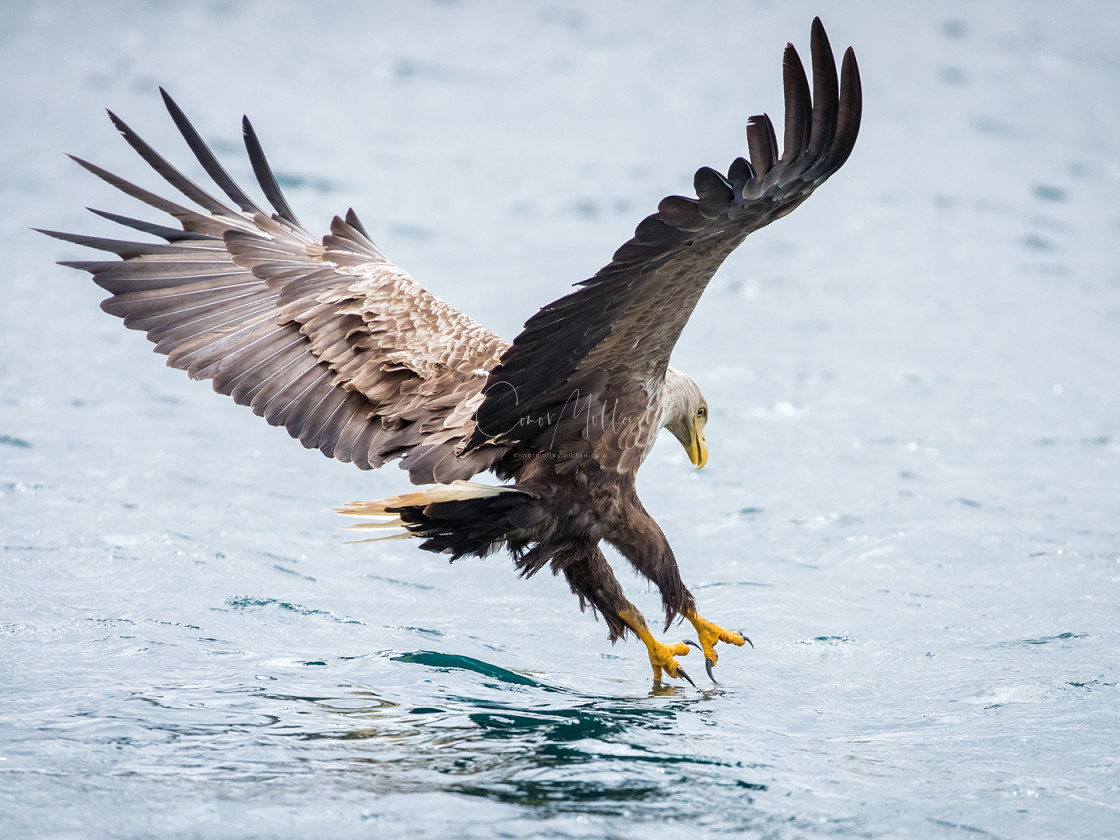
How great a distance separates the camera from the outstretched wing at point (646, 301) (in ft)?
11.5

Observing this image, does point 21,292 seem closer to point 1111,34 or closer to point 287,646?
point 287,646

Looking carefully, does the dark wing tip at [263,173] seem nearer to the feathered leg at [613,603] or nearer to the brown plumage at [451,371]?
the brown plumage at [451,371]

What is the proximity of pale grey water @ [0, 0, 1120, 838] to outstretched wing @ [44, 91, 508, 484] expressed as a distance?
841mm

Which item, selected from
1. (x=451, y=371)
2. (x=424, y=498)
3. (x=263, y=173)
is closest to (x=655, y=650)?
(x=424, y=498)

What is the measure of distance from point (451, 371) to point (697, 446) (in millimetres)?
1107

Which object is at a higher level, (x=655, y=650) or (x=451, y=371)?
(x=451, y=371)

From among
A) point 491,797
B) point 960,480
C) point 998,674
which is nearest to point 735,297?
point 960,480

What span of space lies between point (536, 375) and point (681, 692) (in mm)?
1359

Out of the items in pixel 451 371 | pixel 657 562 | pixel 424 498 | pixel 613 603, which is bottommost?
pixel 613 603

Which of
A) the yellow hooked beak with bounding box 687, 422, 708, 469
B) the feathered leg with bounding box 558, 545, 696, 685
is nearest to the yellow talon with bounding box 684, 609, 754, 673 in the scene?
the feathered leg with bounding box 558, 545, 696, 685

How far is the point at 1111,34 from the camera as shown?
63.4ft

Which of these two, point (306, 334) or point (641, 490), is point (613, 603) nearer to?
point (306, 334)

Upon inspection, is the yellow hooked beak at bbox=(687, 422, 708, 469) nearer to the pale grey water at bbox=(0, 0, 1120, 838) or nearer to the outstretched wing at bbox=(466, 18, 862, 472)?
the outstretched wing at bbox=(466, 18, 862, 472)

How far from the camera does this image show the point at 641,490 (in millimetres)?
7473
